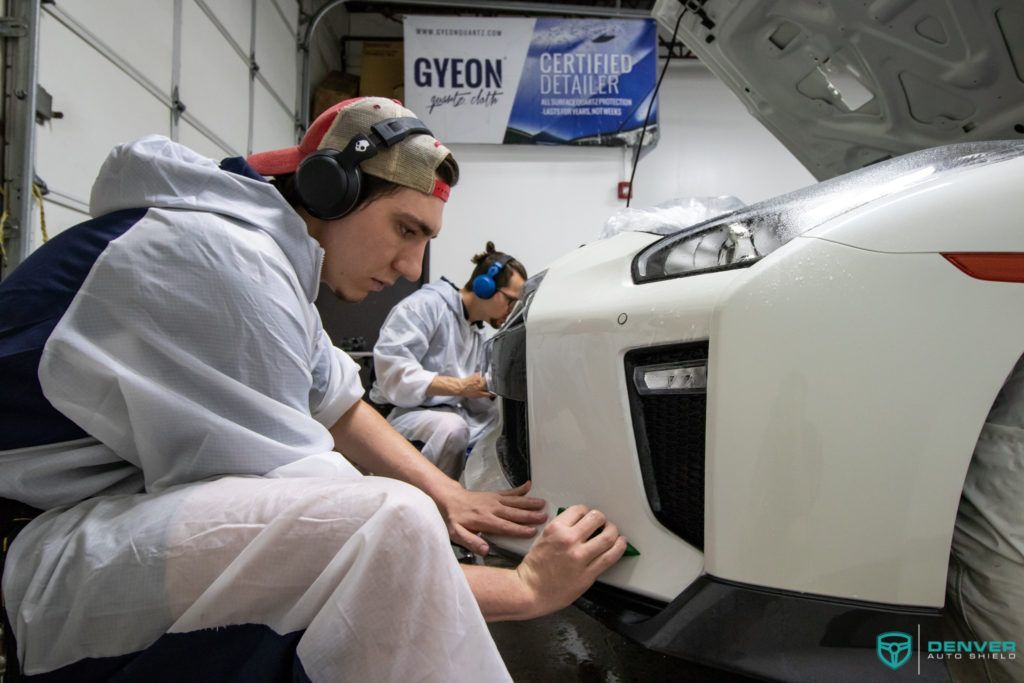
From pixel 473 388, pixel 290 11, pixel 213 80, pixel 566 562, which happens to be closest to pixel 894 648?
pixel 566 562

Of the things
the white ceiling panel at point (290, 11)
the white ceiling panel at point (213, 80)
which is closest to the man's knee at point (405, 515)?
the white ceiling panel at point (213, 80)

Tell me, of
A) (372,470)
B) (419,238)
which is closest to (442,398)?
(372,470)

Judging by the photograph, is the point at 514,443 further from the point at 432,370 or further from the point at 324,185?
the point at 432,370

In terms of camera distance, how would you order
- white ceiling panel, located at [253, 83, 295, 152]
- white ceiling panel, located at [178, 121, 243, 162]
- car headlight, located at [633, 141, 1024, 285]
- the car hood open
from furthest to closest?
white ceiling panel, located at [253, 83, 295, 152] < white ceiling panel, located at [178, 121, 243, 162] < the car hood open < car headlight, located at [633, 141, 1024, 285]

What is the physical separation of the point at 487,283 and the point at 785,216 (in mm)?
1813

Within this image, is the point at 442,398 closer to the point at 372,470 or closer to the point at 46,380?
the point at 372,470

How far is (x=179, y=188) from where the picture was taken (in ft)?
2.77

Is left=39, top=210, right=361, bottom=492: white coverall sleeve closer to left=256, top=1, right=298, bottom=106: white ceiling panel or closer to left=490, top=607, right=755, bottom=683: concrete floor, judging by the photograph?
left=490, top=607, right=755, bottom=683: concrete floor

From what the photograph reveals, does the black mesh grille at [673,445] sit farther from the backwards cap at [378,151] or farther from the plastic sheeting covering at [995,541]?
the backwards cap at [378,151]

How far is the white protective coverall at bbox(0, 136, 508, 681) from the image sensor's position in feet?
2.15

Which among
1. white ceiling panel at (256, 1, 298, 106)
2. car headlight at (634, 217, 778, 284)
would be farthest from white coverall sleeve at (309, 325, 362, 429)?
white ceiling panel at (256, 1, 298, 106)

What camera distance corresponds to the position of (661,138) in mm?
4930

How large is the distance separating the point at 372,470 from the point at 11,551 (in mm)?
681

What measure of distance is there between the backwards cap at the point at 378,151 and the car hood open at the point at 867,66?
1123 millimetres
